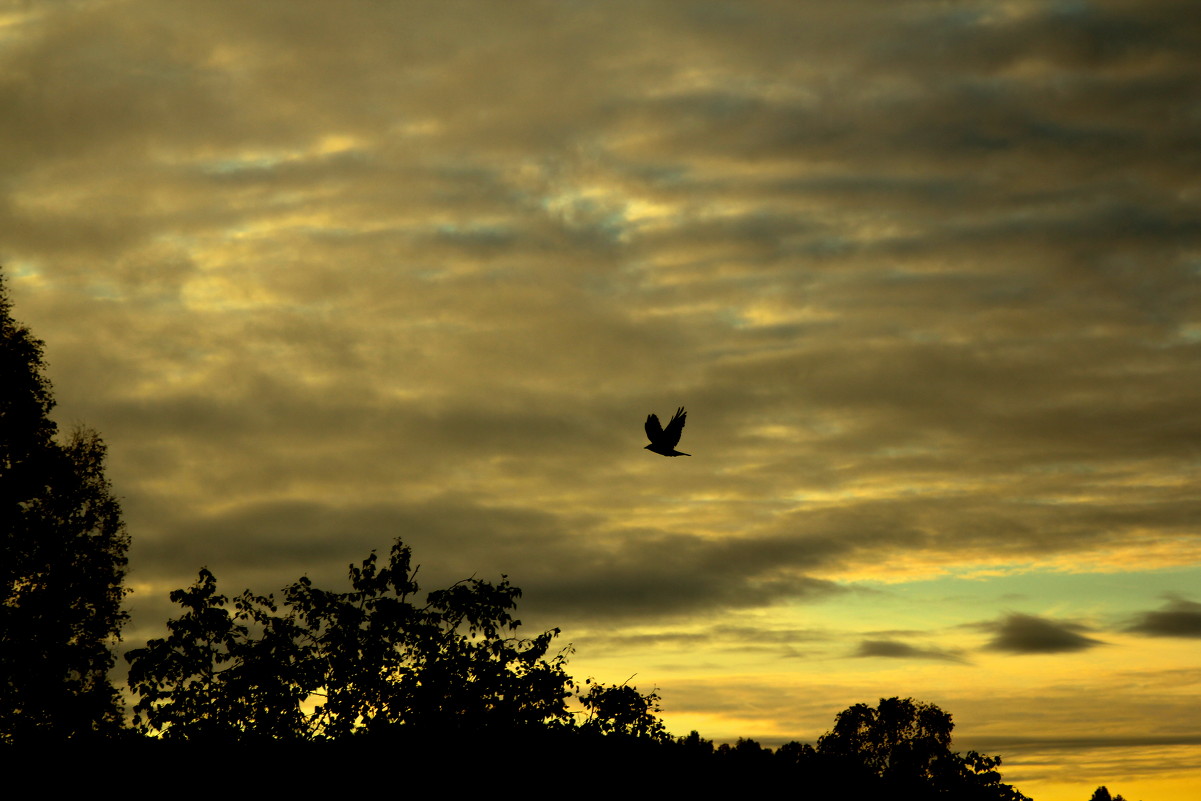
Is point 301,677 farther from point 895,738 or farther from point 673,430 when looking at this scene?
point 895,738

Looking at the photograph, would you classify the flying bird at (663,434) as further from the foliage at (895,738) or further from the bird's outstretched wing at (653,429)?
the foliage at (895,738)

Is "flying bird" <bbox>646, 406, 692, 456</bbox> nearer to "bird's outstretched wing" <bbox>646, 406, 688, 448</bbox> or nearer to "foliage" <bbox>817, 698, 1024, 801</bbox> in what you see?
"bird's outstretched wing" <bbox>646, 406, 688, 448</bbox>

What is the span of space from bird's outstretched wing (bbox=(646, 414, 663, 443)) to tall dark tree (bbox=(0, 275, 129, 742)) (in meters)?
16.7

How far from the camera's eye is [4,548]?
95.0 feet

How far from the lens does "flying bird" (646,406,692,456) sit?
859 inches

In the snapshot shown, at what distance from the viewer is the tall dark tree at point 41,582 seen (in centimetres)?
2870

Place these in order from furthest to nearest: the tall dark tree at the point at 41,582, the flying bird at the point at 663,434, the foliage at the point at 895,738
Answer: the foliage at the point at 895,738 < the tall dark tree at the point at 41,582 < the flying bird at the point at 663,434

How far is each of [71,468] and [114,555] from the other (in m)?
4.02

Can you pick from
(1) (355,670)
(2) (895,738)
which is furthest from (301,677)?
(2) (895,738)

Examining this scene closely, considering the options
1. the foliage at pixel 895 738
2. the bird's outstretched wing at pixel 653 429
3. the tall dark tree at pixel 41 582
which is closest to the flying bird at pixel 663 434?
the bird's outstretched wing at pixel 653 429

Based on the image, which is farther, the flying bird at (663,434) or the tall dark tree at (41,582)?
the tall dark tree at (41,582)

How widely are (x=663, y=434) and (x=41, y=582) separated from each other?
18.6m

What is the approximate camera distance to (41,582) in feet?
98.1

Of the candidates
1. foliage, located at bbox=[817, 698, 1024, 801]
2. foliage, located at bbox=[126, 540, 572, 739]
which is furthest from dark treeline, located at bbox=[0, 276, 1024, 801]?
foliage, located at bbox=[817, 698, 1024, 801]
